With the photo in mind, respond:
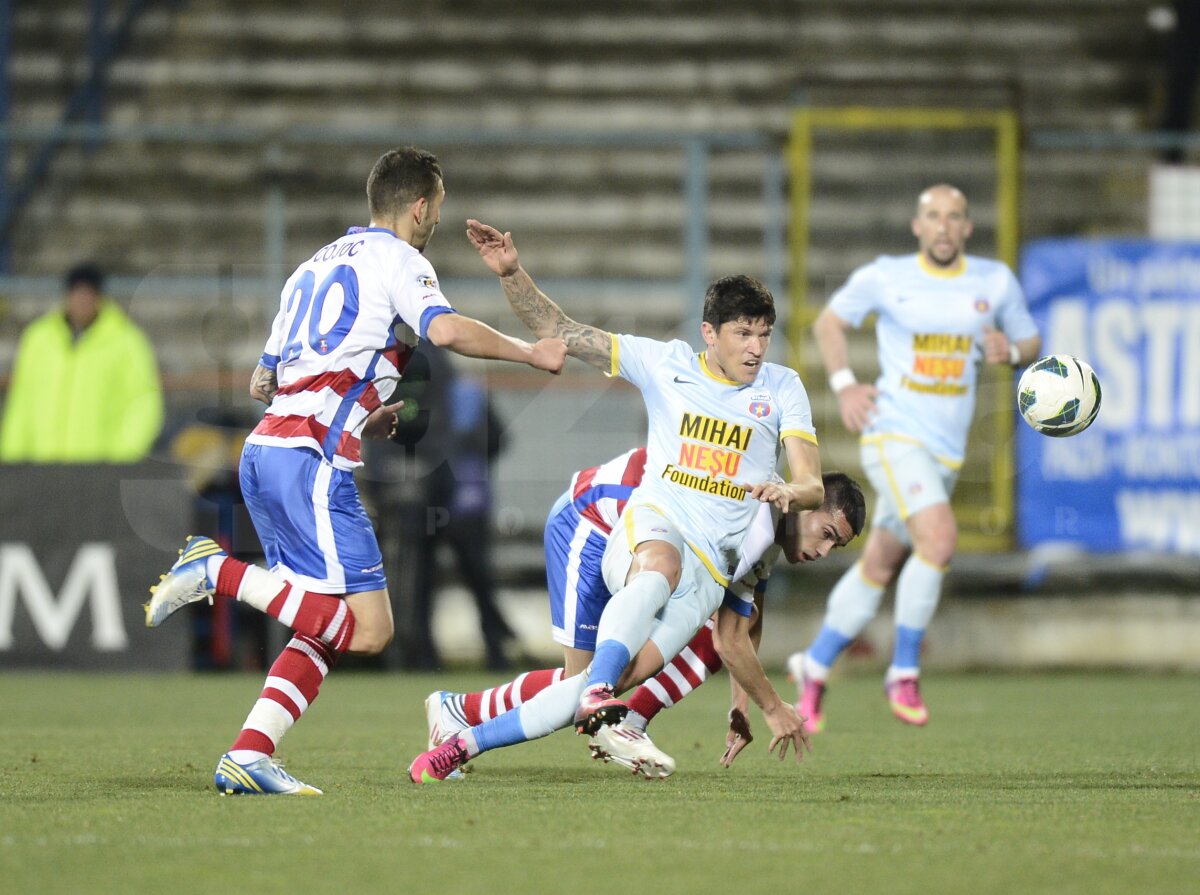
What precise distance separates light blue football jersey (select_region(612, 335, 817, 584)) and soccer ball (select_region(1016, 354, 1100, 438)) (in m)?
1.31

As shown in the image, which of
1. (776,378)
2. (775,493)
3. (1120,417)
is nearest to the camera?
(775,493)

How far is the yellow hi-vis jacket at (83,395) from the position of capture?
39.1 feet

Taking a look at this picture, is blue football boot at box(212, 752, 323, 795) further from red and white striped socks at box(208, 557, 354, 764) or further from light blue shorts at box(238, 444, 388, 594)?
light blue shorts at box(238, 444, 388, 594)

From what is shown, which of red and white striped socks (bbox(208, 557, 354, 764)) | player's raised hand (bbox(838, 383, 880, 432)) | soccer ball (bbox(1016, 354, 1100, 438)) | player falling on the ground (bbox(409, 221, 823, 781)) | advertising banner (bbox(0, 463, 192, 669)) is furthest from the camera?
advertising banner (bbox(0, 463, 192, 669))

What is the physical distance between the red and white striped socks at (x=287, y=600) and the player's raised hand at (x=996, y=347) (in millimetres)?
3930

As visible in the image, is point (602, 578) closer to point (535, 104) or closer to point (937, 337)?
point (937, 337)

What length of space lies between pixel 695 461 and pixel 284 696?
1477 millimetres

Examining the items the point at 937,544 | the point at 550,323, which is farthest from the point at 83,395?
the point at 550,323

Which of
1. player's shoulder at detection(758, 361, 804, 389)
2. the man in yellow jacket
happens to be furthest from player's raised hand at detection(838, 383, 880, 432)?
the man in yellow jacket

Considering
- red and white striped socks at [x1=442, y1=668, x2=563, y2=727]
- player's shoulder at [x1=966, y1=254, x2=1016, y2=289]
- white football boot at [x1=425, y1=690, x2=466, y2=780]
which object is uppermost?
player's shoulder at [x1=966, y1=254, x2=1016, y2=289]

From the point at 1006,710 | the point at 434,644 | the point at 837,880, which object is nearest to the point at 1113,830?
the point at 837,880

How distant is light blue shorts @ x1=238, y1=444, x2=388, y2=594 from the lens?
5.82m

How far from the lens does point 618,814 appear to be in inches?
204

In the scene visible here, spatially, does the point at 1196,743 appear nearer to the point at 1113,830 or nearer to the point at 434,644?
the point at 1113,830
